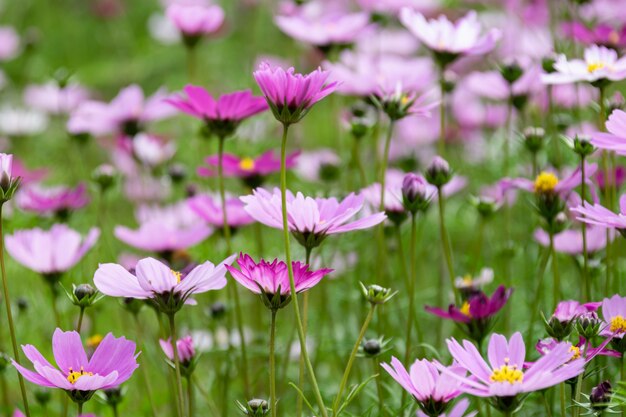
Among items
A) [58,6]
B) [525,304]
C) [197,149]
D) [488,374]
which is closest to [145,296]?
[488,374]

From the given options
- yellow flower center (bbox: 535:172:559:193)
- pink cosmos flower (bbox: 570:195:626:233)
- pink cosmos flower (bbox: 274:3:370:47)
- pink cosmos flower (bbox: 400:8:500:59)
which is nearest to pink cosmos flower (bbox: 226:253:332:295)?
pink cosmos flower (bbox: 570:195:626:233)

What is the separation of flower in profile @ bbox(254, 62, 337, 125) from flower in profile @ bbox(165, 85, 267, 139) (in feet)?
0.55

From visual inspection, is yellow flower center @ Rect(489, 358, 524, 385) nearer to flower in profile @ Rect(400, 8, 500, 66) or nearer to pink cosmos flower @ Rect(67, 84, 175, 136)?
flower in profile @ Rect(400, 8, 500, 66)

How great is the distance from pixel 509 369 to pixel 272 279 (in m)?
0.18

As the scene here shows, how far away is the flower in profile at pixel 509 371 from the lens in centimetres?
61

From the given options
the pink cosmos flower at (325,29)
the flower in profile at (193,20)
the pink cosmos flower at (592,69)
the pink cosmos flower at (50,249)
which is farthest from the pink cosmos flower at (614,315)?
the flower in profile at (193,20)

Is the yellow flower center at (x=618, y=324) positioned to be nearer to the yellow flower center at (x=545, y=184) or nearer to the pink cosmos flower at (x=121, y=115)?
the yellow flower center at (x=545, y=184)

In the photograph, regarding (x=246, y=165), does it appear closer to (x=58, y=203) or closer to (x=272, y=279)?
(x=58, y=203)

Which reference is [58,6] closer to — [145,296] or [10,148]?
[10,148]

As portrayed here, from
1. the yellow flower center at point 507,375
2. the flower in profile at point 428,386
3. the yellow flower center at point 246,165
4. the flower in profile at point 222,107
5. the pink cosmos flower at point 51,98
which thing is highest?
the flower in profile at point 222,107

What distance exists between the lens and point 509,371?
672mm

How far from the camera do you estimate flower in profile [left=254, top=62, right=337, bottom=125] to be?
71cm

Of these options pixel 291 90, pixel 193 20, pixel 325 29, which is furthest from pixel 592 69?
pixel 193 20

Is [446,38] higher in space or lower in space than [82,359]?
higher
